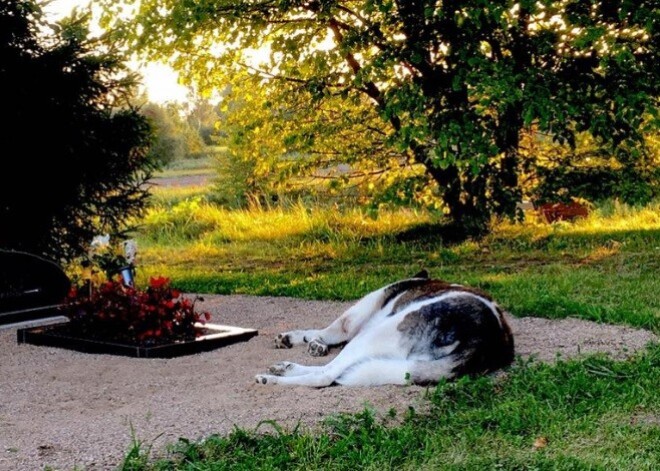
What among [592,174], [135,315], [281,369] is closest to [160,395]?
[281,369]

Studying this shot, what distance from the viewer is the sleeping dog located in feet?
18.6

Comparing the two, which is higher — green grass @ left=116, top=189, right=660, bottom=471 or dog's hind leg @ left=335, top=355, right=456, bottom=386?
dog's hind leg @ left=335, top=355, right=456, bottom=386

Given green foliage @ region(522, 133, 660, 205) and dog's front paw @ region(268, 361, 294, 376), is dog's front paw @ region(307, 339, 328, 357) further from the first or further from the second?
green foliage @ region(522, 133, 660, 205)

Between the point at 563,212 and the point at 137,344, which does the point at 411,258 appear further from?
the point at 137,344

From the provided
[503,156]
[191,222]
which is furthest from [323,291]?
[191,222]

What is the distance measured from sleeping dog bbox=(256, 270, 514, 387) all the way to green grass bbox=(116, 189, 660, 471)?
179mm

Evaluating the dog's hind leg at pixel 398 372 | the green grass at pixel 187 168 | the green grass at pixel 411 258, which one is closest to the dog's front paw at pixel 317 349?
the dog's hind leg at pixel 398 372

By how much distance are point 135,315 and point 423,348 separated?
2.63 metres

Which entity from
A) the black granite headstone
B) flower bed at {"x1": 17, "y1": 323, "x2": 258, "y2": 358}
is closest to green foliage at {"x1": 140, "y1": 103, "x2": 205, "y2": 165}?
the black granite headstone

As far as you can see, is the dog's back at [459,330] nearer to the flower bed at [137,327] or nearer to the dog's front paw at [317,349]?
the dog's front paw at [317,349]

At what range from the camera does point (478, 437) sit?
4668 millimetres

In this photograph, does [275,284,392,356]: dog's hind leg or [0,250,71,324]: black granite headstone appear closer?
[275,284,392,356]: dog's hind leg

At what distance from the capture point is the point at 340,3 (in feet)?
42.3

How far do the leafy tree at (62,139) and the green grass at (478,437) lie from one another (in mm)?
6582
